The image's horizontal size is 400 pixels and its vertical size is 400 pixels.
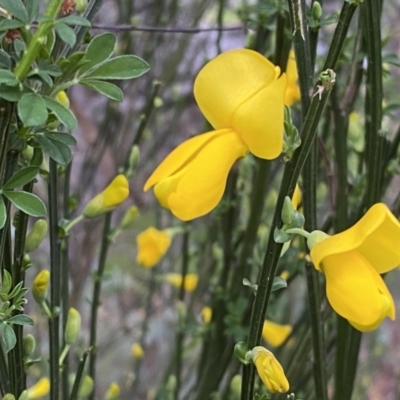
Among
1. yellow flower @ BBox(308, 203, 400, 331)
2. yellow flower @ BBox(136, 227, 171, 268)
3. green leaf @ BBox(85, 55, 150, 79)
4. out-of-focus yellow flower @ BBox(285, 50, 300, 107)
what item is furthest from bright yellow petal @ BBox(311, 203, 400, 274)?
yellow flower @ BBox(136, 227, 171, 268)

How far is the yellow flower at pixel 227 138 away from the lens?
0.37 meters

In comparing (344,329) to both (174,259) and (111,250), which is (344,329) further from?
(111,250)

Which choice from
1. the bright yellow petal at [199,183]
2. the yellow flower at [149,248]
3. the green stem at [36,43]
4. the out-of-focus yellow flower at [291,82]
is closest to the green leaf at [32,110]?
the green stem at [36,43]

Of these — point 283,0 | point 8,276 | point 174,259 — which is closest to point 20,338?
point 8,276

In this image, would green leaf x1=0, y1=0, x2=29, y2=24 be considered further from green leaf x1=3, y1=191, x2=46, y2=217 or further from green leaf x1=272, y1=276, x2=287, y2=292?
green leaf x1=272, y1=276, x2=287, y2=292

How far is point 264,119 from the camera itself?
0.37 meters

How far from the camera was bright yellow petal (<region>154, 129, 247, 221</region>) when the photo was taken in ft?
1.24

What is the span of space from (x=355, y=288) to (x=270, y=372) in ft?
0.24

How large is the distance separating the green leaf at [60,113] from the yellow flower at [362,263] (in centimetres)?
16

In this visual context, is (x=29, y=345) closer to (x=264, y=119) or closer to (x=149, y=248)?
(x=264, y=119)

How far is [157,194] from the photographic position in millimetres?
390

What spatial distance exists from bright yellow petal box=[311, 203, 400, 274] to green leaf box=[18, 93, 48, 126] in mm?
176

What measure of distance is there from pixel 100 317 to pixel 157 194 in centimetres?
172

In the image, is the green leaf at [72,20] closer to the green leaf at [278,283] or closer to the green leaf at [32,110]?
the green leaf at [32,110]
